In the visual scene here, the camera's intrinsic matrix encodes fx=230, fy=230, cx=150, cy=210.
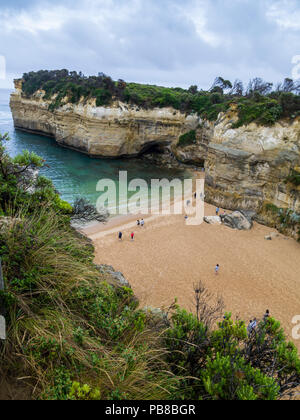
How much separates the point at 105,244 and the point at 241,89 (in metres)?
40.5

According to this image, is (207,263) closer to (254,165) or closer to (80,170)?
(254,165)

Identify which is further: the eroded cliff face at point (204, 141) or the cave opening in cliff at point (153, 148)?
the cave opening in cliff at point (153, 148)

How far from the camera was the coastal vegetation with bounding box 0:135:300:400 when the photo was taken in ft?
9.87

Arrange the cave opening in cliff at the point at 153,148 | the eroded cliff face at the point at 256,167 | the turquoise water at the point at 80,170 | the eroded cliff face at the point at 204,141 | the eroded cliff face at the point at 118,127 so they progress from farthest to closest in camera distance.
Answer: the cave opening in cliff at the point at 153,148
the eroded cliff face at the point at 118,127
the turquoise water at the point at 80,170
the eroded cliff face at the point at 204,141
the eroded cliff face at the point at 256,167

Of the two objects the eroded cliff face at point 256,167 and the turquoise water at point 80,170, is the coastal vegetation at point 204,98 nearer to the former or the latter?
the eroded cliff face at point 256,167

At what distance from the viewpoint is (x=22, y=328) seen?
10.8ft

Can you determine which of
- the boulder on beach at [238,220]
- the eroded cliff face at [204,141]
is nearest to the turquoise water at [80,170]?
the eroded cliff face at [204,141]

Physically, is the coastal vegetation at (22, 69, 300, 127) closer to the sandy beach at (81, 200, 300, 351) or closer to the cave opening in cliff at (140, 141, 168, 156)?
the cave opening in cliff at (140, 141, 168, 156)

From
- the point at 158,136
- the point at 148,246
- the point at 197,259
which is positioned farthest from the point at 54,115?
the point at 197,259

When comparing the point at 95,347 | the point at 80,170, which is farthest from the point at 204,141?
the point at 95,347

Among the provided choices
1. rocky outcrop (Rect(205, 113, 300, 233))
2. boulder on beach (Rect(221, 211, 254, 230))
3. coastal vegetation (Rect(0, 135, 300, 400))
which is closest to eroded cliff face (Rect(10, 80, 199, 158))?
rocky outcrop (Rect(205, 113, 300, 233))

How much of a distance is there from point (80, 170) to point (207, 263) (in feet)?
80.6

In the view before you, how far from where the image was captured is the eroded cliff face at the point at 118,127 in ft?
121

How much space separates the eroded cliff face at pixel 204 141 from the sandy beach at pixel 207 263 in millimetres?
4030
